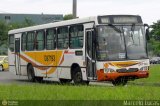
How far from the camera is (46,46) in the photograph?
26484mm

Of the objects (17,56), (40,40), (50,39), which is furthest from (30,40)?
(50,39)

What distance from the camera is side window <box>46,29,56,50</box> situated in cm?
2562

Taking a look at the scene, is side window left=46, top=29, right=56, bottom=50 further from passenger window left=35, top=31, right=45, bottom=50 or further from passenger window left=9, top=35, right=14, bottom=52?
passenger window left=9, top=35, right=14, bottom=52

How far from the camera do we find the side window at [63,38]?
24250 millimetres

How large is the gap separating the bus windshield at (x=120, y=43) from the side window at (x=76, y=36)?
1.51 metres

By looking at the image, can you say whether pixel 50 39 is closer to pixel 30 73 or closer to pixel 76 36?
pixel 76 36

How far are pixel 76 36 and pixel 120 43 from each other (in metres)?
2.66

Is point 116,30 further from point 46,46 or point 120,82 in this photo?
point 46,46

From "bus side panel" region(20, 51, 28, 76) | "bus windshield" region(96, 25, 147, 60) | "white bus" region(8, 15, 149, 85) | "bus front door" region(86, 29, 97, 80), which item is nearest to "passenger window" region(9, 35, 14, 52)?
"bus side panel" region(20, 51, 28, 76)

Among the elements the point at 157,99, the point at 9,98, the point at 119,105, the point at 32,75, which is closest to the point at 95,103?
the point at 119,105

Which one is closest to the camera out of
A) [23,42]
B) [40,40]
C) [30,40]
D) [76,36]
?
[76,36]

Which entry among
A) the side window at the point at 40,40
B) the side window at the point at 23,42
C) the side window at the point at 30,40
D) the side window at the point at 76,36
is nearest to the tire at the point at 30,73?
the side window at the point at 30,40

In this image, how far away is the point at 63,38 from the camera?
80.6 ft

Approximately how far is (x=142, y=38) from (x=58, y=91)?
8.04m
